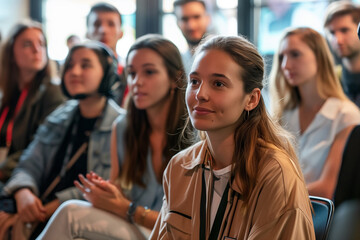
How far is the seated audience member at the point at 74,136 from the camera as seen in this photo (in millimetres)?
2627

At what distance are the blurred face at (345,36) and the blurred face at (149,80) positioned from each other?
1455 millimetres

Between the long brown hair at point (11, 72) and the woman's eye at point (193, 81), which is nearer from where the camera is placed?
the woman's eye at point (193, 81)

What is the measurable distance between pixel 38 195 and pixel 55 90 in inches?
36.3

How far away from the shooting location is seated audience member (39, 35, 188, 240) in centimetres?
208

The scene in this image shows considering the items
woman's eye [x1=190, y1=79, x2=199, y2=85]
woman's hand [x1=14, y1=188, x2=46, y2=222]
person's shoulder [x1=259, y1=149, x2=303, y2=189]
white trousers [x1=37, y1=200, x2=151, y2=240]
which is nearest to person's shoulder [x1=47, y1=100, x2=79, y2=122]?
woman's hand [x1=14, y1=188, x2=46, y2=222]

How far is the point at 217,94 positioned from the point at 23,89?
2.39m

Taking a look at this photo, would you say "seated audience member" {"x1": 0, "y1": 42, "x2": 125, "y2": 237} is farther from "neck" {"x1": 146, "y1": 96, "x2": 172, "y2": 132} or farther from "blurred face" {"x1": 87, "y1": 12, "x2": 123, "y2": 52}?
"blurred face" {"x1": 87, "y1": 12, "x2": 123, "y2": 52}

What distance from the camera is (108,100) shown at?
9.29 ft

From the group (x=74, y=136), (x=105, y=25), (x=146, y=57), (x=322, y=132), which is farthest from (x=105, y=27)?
(x=322, y=132)

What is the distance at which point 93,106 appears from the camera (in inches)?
110

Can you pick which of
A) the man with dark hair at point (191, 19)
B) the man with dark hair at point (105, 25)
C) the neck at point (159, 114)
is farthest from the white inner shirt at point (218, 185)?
the man with dark hair at point (105, 25)

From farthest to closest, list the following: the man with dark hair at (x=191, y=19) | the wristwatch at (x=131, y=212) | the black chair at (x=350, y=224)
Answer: the man with dark hair at (x=191, y=19) < the wristwatch at (x=131, y=212) < the black chair at (x=350, y=224)

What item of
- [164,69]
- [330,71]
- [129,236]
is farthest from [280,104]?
[129,236]

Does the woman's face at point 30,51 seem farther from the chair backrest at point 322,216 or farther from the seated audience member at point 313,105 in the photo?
the chair backrest at point 322,216
